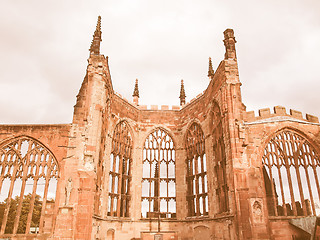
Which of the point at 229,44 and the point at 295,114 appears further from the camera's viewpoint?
the point at 229,44

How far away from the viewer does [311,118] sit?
18781mm

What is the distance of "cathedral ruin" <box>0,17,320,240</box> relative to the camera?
15672mm

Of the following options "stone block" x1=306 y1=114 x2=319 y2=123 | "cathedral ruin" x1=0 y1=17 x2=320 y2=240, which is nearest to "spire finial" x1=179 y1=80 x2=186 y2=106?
"cathedral ruin" x1=0 y1=17 x2=320 y2=240

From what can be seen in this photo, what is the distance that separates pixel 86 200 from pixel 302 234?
12498 millimetres

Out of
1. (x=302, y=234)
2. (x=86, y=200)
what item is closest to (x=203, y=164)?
(x=302, y=234)

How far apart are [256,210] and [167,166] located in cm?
1062

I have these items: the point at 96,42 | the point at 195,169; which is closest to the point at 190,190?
the point at 195,169

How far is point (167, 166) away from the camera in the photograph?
2448 centimetres

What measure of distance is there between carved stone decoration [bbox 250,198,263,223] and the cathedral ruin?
0.05 m

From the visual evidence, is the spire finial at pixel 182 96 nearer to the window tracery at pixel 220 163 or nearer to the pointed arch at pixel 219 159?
the pointed arch at pixel 219 159

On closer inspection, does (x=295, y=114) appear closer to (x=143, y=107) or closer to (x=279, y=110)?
(x=279, y=110)

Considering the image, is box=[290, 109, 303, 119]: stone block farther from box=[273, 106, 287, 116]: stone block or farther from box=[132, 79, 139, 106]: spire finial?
box=[132, 79, 139, 106]: spire finial

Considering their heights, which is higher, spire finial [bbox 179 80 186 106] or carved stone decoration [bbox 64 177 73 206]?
spire finial [bbox 179 80 186 106]

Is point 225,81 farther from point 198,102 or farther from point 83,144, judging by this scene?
point 83,144
